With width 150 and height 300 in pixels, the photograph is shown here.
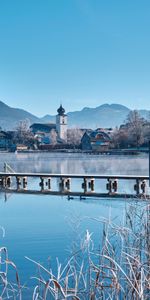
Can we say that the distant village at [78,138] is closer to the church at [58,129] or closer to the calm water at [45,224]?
the church at [58,129]

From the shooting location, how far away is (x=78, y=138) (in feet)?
328

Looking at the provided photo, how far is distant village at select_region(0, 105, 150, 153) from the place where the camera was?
74750 millimetres

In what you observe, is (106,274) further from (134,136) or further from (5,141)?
(5,141)

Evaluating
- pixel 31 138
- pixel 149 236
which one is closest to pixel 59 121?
pixel 31 138

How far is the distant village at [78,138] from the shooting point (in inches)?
2943

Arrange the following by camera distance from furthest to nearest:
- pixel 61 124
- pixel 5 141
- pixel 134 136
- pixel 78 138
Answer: pixel 61 124
pixel 78 138
pixel 5 141
pixel 134 136

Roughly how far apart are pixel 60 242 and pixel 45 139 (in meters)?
96.5

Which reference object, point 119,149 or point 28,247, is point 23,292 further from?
point 119,149

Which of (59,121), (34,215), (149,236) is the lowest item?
(34,215)

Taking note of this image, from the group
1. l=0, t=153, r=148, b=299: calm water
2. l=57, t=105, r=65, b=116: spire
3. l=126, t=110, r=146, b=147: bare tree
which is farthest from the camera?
l=57, t=105, r=65, b=116: spire

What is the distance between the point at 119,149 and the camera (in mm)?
79125

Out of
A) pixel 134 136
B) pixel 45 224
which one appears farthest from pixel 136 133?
pixel 45 224

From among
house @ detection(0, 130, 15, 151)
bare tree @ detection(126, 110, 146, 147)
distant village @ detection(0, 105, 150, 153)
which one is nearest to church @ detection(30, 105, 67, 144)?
distant village @ detection(0, 105, 150, 153)

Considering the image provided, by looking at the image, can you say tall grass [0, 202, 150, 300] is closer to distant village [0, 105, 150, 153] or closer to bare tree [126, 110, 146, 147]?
distant village [0, 105, 150, 153]
